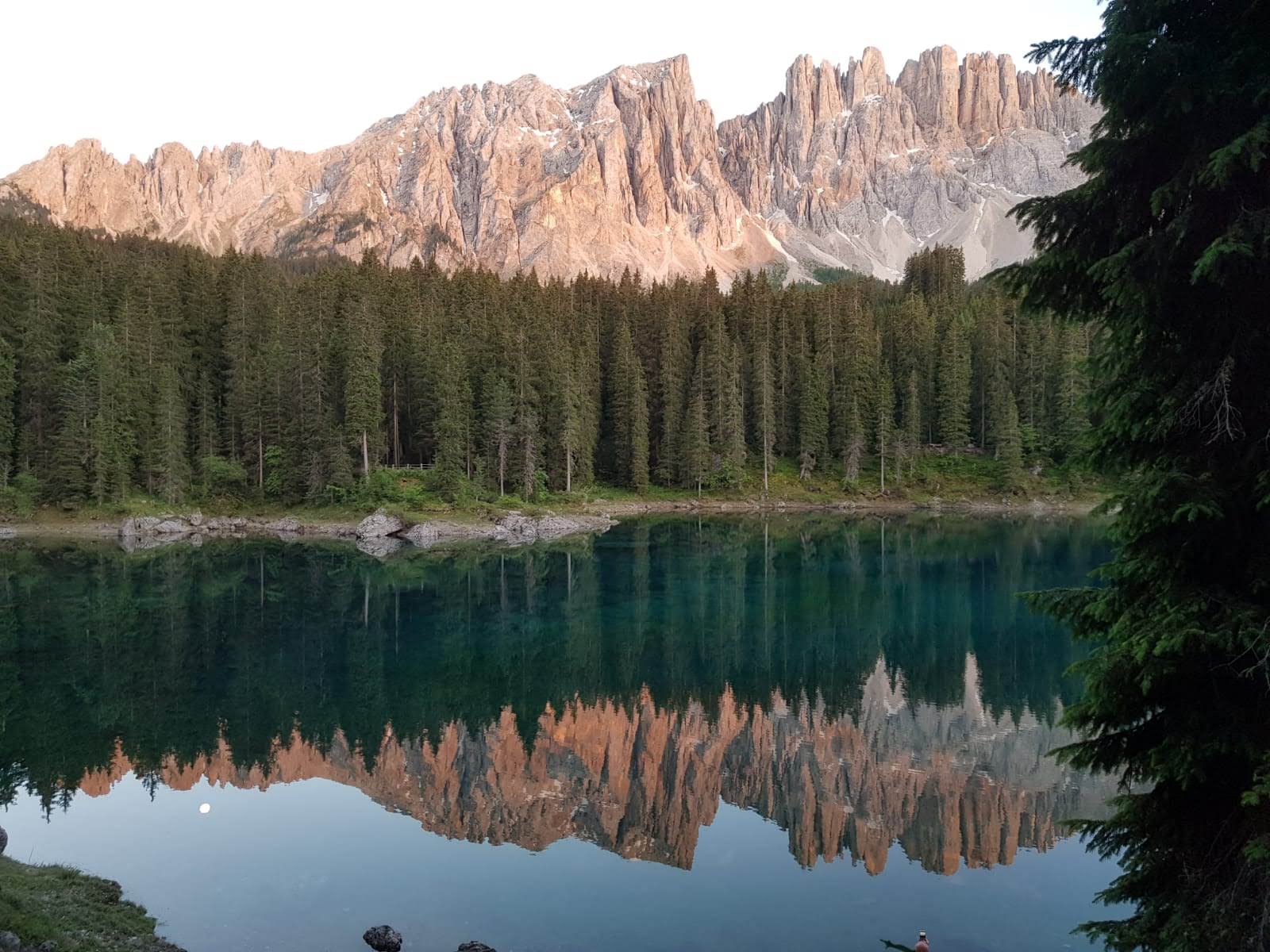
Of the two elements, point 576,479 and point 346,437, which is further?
point 576,479

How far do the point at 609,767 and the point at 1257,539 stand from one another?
17.4m

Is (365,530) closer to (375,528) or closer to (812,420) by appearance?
(375,528)

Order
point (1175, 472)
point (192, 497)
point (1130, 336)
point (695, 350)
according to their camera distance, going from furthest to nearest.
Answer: point (695, 350) < point (192, 497) < point (1130, 336) < point (1175, 472)

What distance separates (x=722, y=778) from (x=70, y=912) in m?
13.9

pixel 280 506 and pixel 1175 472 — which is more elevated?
pixel 1175 472

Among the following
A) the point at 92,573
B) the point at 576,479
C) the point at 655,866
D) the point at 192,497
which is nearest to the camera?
the point at 655,866

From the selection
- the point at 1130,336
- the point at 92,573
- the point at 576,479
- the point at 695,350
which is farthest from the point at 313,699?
the point at 695,350

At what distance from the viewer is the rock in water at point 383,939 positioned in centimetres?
1340

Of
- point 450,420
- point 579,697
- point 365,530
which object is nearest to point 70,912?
point 579,697

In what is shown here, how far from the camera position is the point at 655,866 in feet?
55.8

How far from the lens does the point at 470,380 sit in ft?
282

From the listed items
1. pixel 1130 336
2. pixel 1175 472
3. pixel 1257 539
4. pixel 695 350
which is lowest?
pixel 1257 539

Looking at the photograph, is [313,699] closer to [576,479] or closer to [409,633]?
[409,633]

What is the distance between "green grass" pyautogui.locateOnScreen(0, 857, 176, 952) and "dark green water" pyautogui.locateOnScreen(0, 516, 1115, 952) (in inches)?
37.8
